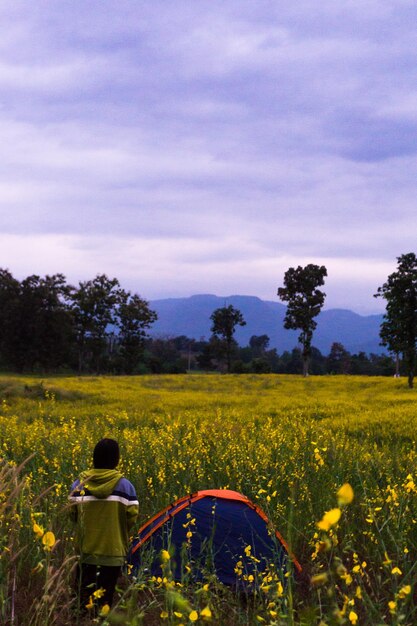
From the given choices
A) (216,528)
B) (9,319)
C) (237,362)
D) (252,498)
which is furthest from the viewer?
(237,362)

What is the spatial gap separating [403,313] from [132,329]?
44.8m

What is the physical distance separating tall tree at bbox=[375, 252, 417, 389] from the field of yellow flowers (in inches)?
548

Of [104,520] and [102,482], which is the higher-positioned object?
[102,482]

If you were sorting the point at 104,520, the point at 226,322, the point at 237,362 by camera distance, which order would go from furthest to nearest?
the point at 226,322 < the point at 237,362 < the point at 104,520

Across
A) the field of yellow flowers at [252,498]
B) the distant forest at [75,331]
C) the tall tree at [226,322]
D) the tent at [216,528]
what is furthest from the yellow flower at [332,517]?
the tall tree at [226,322]

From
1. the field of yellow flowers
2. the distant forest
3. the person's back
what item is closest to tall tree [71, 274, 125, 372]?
the distant forest

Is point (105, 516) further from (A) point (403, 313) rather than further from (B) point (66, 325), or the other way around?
(B) point (66, 325)

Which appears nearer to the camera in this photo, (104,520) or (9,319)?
(104,520)

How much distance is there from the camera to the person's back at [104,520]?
496 centimetres

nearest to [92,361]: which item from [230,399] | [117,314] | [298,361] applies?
[117,314]

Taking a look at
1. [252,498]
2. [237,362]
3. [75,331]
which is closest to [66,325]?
[75,331]

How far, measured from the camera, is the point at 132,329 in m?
75.2

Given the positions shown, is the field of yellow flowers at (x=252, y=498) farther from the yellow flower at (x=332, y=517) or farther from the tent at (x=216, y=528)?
the tent at (x=216, y=528)

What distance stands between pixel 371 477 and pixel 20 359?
64.8 m
